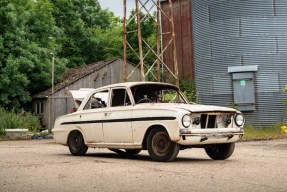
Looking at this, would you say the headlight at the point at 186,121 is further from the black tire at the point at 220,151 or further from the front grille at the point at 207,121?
the black tire at the point at 220,151

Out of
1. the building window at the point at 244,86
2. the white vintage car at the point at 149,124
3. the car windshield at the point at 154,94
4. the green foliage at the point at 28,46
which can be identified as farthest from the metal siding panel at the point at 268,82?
the green foliage at the point at 28,46

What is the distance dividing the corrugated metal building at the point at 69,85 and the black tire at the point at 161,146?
→ 2603 centimetres

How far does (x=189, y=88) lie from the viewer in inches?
1035

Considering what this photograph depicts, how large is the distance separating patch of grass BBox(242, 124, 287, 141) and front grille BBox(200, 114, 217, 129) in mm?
8506

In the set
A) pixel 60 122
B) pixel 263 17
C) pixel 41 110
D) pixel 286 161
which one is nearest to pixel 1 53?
pixel 41 110

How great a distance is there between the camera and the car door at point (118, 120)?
10242mm

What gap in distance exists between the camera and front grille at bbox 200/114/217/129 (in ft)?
31.0

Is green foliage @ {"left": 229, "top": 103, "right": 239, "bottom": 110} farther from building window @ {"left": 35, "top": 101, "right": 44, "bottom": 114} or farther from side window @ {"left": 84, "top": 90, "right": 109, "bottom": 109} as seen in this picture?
building window @ {"left": 35, "top": 101, "right": 44, "bottom": 114}

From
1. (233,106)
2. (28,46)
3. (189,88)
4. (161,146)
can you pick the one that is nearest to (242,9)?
(233,106)

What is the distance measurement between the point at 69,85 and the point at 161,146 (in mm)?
29644

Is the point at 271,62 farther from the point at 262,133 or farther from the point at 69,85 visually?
the point at 69,85

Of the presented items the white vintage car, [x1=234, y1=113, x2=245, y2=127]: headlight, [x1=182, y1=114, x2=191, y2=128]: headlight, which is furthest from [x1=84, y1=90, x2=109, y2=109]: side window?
[x1=234, y1=113, x2=245, y2=127]: headlight

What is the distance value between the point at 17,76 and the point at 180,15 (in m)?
11.7

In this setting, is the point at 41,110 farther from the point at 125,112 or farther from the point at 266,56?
the point at 125,112
